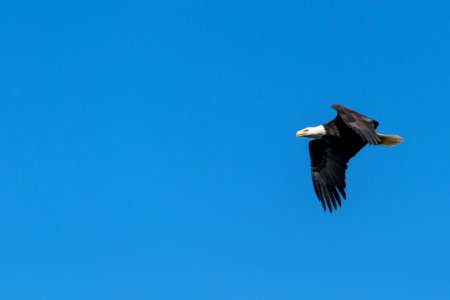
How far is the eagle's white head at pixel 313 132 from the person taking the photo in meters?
17.8

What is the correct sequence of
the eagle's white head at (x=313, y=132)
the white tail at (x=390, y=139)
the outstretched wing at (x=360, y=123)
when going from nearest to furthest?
1. the outstretched wing at (x=360, y=123)
2. the white tail at (x=390, y=139)
3. the eagle's white head at (x=313, y=132)

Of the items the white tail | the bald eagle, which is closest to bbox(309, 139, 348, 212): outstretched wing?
the bald eagle

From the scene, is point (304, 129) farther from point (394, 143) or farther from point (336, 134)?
point (394, 143)

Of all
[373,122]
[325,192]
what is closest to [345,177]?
[325,192]

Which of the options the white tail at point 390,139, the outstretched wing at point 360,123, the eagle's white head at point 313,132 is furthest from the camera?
the eagle's white head at point 313,132

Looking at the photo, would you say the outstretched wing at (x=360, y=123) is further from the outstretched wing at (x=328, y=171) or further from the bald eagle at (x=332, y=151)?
the outstretched wing at (x=328, y=171)

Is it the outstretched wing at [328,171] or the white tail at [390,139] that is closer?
the white tail at [390,139]

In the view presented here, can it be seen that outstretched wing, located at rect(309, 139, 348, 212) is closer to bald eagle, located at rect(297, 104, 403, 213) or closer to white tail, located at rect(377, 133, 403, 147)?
bald eagle, located at rect(297, 104, 403, 213)

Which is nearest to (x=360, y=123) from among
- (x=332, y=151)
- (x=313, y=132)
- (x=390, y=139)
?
(x=390, y=139)

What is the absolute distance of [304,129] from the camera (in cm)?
1808

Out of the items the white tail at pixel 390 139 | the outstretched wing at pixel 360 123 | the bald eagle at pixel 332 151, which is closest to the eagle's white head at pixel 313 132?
the bald eagle at pixel 332 151

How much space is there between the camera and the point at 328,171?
60.8ft

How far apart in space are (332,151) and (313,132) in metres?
0.81

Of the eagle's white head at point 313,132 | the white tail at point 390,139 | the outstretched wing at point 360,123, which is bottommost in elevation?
the outstretched wing at point 360,123
